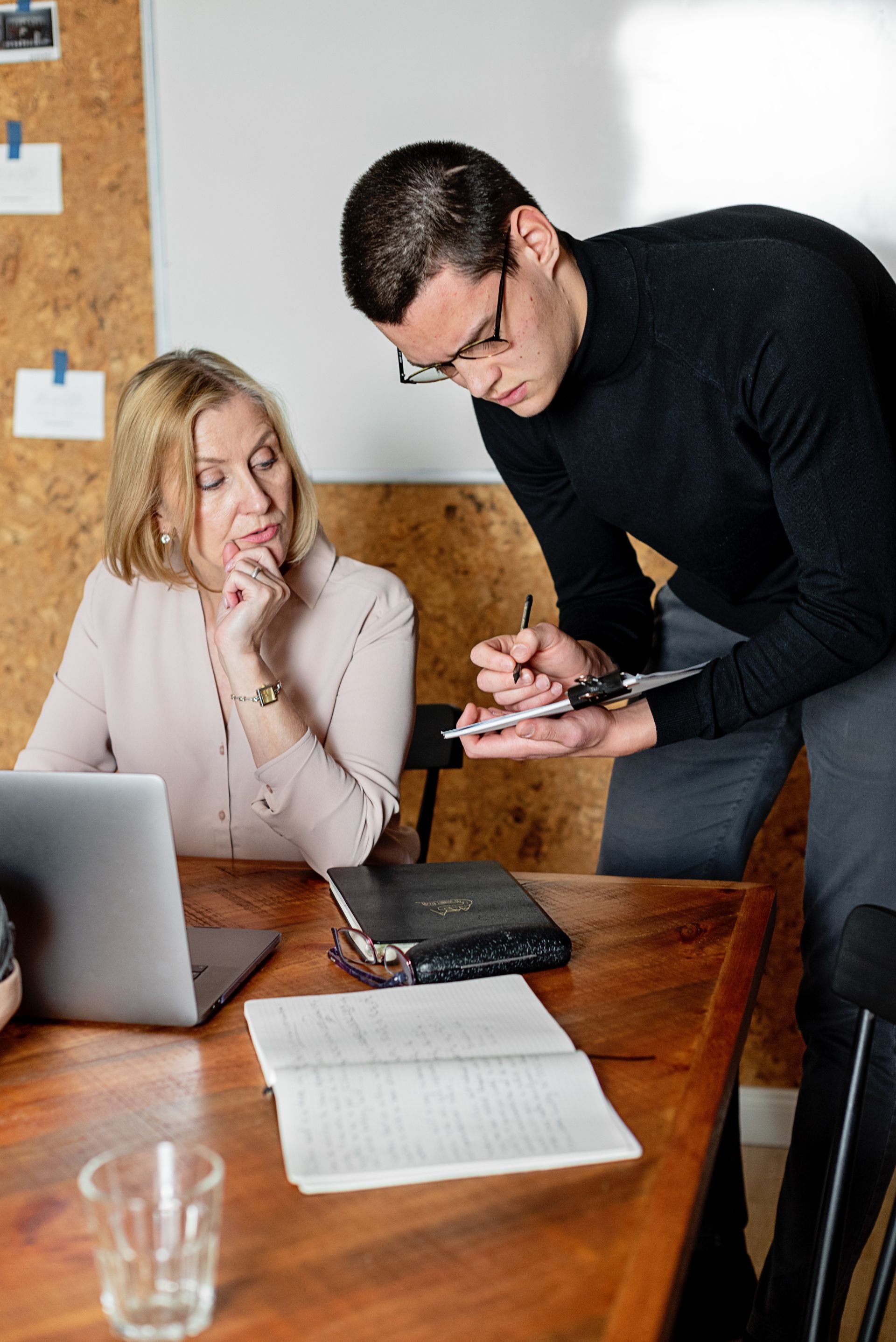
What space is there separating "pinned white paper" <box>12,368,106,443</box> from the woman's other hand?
4.69 ft

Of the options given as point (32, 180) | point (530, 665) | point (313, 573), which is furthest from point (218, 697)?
point (32, 180)

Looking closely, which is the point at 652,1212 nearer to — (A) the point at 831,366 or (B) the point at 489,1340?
(B) the point at 489,1340

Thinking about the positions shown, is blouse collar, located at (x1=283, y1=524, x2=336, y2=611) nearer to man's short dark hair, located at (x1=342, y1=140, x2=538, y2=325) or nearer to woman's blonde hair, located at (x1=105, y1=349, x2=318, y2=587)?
woman's blonde hair, located at (x1=105, y1=349, x2=318, y2=587)

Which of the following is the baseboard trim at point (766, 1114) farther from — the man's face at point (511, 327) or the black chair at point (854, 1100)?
the man's face at point (511, 327)

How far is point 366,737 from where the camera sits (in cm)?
157

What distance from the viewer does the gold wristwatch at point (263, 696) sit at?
149 cm

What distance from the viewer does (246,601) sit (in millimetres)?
1562

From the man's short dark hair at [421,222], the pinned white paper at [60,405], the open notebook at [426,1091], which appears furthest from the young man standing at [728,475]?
the pinned white paper at [60,405]

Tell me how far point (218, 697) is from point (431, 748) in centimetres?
39

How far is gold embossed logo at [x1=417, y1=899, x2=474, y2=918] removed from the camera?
1.16 meters

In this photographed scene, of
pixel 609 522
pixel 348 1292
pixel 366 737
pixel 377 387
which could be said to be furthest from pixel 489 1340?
pixel 377 387

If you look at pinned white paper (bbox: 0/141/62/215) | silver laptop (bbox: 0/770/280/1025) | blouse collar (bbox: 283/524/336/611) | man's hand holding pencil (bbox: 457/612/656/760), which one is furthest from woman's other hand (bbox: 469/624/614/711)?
pinned white paper (bbox: 0/141/62/215)

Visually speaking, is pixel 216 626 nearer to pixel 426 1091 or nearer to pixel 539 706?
pixel 539 706

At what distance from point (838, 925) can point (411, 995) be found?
741 millimetres
